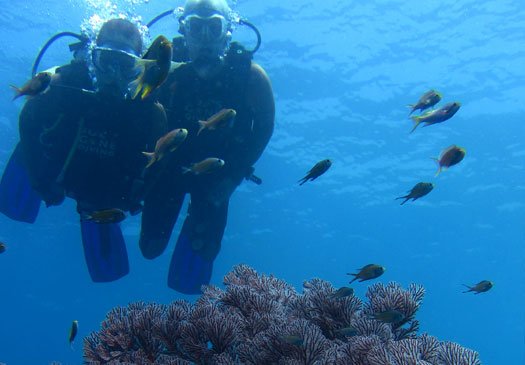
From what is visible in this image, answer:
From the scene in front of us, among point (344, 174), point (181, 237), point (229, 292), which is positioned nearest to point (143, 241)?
point (181, 237)

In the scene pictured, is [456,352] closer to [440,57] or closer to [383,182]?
[440,57]

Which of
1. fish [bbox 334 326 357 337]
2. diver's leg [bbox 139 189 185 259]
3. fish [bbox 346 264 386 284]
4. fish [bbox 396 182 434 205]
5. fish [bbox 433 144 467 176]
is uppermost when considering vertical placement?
diver's leg [bbox 139 189 185 259]

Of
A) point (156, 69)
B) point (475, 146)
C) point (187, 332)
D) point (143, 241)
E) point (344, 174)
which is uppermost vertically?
point (344, 174)

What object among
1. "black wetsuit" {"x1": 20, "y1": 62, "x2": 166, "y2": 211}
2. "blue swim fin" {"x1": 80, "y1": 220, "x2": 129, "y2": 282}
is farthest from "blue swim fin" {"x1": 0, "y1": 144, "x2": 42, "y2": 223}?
"black wetsuit" {"x1": 20, "y1": 62, "x2": 166, "y2": 211}

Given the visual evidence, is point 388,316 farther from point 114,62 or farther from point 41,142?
point 41,142

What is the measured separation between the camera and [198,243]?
8.47 metres

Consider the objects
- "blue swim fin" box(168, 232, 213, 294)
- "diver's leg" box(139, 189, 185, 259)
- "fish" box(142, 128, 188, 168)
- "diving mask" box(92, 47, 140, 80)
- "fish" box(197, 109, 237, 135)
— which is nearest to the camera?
"fish" box(142, 128, 188, 168)

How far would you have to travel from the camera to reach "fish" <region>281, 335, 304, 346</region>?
303 centimetres

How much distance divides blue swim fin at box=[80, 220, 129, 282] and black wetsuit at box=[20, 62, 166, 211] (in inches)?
73.6

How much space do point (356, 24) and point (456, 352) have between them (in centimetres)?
1915

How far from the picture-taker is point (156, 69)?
3.67 meters

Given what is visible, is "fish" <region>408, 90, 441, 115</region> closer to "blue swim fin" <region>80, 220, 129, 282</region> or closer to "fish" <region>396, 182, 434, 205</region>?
"fish" <region>396, 182, 434, 205</region>

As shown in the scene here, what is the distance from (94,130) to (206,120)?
1854 mm

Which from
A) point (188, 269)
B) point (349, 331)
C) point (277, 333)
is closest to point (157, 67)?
point (277, 333)
